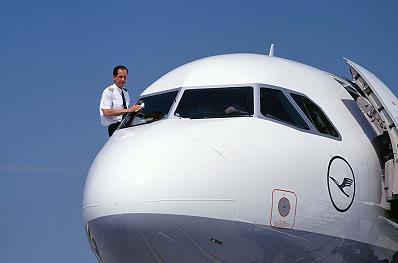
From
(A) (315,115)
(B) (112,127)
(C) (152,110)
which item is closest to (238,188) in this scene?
(A) (315,115)

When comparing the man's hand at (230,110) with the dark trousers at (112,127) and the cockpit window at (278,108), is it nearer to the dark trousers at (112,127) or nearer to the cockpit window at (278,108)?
the cockpit window at (278,108)

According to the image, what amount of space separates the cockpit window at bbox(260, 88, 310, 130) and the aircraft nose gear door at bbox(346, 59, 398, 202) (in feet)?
5.70

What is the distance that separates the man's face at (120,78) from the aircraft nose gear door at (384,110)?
4090 millimetres

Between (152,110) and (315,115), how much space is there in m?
2.61

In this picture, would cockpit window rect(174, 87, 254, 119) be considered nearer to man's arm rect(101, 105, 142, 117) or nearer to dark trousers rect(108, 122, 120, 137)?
man's arm rect(101, 105, 142, 117)

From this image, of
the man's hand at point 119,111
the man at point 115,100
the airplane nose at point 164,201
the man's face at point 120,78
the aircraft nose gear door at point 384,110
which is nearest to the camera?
the airplane nose at point 164,201

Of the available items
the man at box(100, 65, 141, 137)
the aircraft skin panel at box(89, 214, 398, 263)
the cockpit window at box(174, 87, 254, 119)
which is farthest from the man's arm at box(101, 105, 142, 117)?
the aircraft skin panel at box(89, 214, 398, 263)

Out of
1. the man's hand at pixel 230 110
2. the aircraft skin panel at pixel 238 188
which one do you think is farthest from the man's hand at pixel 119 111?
the man's hand at pixel 230 110

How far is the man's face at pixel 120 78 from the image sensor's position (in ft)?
51.6

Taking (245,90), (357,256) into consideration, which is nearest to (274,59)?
(245,90)

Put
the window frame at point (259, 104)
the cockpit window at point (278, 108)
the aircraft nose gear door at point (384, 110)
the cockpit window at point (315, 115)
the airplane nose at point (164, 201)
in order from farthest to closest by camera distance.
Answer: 1. the aircraft nose gear door at point (384, 110)
2. the cockpit window at point (315, 115)
3. the cockpit window at point (278, 108)
4. the window frame at point (259, 104)
5. the airplane nose at point (164, 201)

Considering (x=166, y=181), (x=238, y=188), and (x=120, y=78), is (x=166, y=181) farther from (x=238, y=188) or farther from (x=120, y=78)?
(x=120, y=78)

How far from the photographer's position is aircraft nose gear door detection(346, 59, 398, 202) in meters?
13.5

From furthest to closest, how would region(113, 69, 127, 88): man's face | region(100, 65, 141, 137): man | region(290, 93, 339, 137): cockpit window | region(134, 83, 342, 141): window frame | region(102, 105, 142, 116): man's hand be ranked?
region(113, 69, 127, 88): man's face, region(100, 65, 141, 137): man, region(102, 105, 142, 116): man's hand, region(290, 93, 339, 137): cockpit window, region(134, 83, 342, 141): window frame
